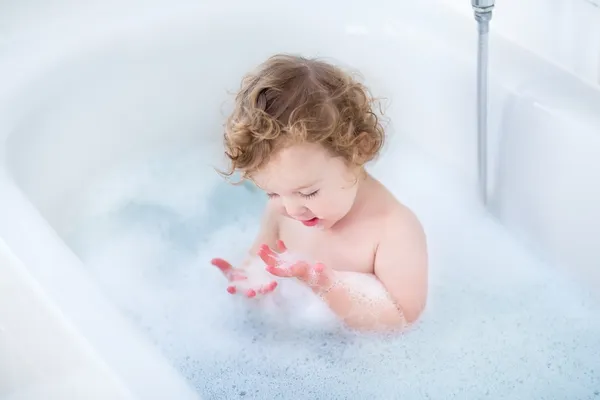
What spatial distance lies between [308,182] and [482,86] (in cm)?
33

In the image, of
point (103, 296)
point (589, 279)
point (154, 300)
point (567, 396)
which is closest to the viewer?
point (103, 296)

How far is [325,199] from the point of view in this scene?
1.22m

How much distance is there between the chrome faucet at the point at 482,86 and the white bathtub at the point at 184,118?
24 mm

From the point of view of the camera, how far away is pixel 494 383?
1255mm

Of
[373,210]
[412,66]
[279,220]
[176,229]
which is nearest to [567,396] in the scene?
[373,210]

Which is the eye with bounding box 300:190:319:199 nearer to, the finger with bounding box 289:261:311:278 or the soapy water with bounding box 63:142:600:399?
the finger with bounding box 289:261:311:278

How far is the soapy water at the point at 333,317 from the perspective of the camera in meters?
1.27

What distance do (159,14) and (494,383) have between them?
34.8 inches

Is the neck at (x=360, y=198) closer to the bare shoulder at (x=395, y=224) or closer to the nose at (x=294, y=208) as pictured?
the bare shoulder at (x=395, y=224)

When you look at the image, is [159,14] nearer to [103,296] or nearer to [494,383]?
[103,296]

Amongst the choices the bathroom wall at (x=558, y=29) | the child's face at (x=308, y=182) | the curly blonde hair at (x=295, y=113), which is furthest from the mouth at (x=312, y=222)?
the bathroom wall at (x=558, y=29)

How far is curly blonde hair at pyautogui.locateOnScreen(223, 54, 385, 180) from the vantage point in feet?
3.73

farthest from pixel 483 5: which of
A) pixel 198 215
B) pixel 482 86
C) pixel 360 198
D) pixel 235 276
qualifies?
pixel 198 215

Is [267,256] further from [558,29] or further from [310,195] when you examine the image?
[558,29]
